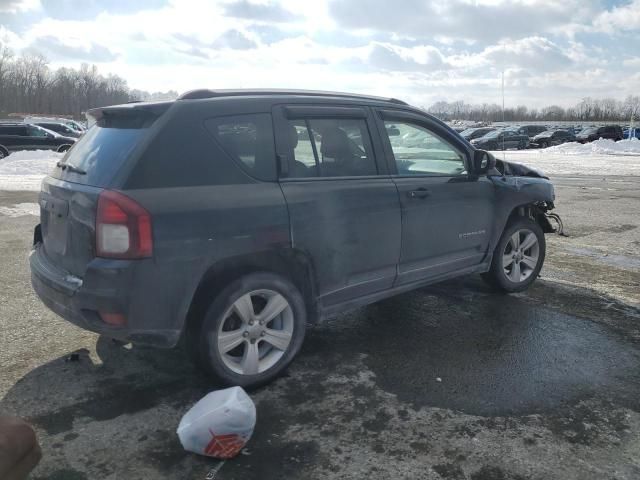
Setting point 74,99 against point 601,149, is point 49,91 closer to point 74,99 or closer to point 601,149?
point 74,99

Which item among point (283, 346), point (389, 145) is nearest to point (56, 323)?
point (283, 346)

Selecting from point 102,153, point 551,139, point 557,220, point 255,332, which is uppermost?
point 551,139

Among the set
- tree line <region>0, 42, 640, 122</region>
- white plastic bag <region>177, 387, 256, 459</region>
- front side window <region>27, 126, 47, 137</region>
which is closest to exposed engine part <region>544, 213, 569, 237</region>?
white plastic bag <region>177, 387, 256, 459</region>

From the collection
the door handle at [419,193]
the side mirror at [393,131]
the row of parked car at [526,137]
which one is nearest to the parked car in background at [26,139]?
the side mirror at [393,131]

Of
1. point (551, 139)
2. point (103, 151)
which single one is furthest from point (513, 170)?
point (551, 139)

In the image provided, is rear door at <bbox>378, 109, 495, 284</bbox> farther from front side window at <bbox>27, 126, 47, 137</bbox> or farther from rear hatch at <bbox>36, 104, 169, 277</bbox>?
front side window at <bbox>27, 126, 47, 137</bbox>

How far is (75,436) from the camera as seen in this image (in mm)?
3055

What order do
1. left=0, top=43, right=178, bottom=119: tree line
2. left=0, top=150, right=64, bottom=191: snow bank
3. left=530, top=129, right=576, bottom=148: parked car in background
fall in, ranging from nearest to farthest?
left=0, top=150, right=64, bottom=191: snow bank → left=530, top=129, right=576, bottom=148: parked car in background → left=0, top=43, right=178, bottom=119: tree line

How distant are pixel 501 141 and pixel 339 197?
3360 centimetres

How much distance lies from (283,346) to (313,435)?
76 centimetres

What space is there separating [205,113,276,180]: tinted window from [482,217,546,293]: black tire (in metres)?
2.73

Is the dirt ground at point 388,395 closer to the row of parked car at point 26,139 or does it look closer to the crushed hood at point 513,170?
the crushed hood at point 513,170

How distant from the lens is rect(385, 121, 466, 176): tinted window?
4.45 metres

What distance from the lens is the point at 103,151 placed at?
11.3ft
